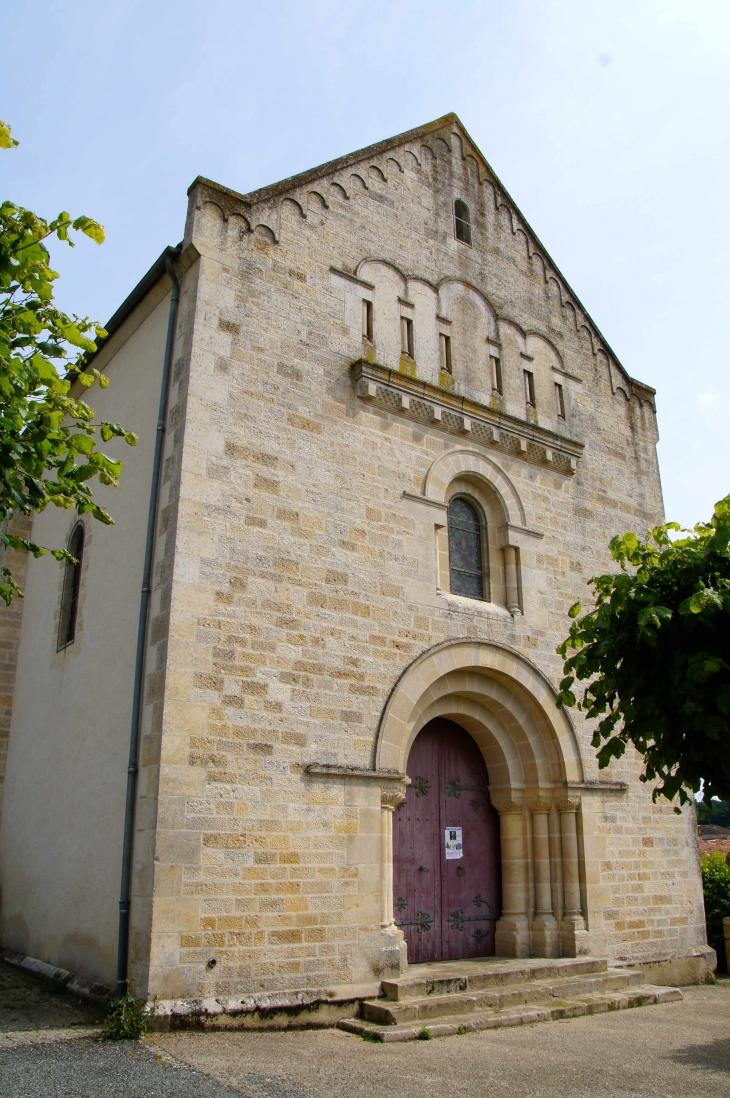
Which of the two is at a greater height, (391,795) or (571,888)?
(391,795)

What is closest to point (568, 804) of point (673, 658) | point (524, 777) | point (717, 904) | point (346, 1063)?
point (524, 777)

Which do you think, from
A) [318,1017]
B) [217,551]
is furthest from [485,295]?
[318,1017]

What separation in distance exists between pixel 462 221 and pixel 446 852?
7777mm

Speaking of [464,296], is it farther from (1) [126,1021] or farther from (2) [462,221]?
(1) [126,1021]

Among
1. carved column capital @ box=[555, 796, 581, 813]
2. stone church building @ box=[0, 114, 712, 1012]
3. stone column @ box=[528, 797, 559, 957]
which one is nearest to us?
stone church building @ box=[0, 114, 712, 1012]

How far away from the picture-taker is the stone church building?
7359 mm

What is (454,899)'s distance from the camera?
30.9 feet

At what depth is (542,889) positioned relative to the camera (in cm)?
970

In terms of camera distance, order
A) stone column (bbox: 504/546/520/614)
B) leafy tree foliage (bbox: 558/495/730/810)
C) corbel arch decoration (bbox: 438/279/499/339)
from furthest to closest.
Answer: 1. corbel arch decoration (bbox: 438/279/499/339)
2. stone column (bbox: 504/546/520/614)
3. leafy tree foliage (bbox: 558/495/730/810)

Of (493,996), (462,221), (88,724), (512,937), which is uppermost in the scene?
(462,221)

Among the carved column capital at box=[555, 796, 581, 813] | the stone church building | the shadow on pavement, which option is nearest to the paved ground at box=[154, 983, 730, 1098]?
the shadow on pavement

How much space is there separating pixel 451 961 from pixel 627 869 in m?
2.42

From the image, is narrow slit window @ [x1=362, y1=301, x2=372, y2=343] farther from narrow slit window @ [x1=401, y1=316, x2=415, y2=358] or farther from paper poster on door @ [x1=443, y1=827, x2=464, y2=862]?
paper poster on door @ [x1=443, y1=827, x2=464, y2=862]

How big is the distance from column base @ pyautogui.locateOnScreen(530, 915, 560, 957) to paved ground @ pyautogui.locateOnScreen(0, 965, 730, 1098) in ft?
5.61
